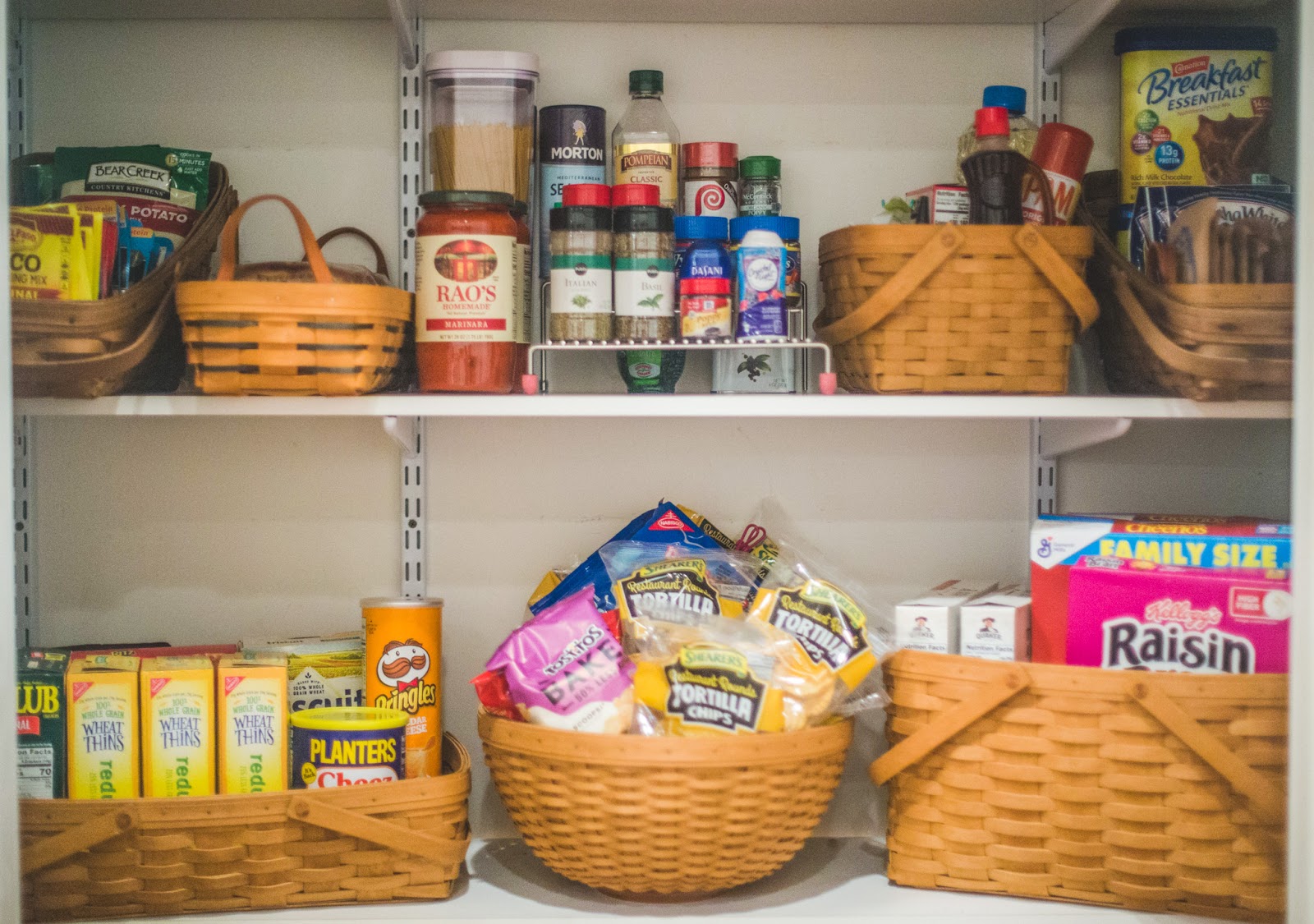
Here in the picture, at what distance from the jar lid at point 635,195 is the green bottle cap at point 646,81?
0.18 meters

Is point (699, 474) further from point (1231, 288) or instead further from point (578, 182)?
point (1231, 288)

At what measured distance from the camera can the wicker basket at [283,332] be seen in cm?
120

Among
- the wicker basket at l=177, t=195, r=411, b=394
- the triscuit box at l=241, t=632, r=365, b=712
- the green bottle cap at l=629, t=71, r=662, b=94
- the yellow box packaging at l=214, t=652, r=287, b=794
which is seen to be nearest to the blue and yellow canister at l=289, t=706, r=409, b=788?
the yellow box packaging at l=214, t=652, r=287, b=794

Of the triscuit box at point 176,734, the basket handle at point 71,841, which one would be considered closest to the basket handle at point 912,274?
the triscuit box at point 176,734

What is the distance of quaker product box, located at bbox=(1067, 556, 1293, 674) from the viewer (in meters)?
1.21

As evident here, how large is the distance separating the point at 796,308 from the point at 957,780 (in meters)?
0.57

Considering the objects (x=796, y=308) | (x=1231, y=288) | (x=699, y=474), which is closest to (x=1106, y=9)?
(x=1231, y=288)

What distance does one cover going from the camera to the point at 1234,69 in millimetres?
1438

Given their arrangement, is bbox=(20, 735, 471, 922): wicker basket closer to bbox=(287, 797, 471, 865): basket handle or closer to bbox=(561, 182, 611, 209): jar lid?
bbox=(287, 797, 471, 865): basket handle

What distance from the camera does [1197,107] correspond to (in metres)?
1.44

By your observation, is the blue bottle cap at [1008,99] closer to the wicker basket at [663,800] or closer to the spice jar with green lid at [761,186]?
the spice jar with green lid at [761,186]

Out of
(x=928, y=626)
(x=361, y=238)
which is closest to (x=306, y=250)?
(x=361, y=238)

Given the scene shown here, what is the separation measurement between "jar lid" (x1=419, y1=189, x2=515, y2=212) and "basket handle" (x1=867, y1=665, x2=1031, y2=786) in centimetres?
72

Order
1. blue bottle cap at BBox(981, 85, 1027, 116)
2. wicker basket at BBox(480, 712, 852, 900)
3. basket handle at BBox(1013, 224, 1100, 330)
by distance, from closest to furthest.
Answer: wicker basket at BBox(480, 712, 852, 900)
basket handle at BBox(1013, 224, 1100, 330)
blue bottle cap at BBox(981, 85, 1027, 116)
